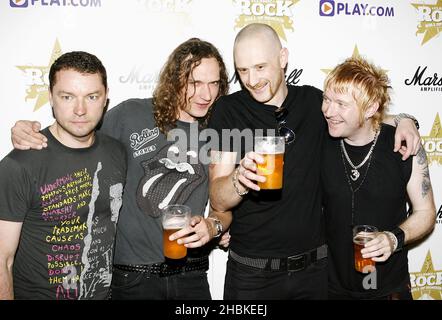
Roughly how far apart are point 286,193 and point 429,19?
7.72ft

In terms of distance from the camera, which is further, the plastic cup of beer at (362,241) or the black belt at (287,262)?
the black belt at (287,262)

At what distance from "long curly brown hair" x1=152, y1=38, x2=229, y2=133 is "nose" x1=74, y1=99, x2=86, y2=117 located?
1.90ft

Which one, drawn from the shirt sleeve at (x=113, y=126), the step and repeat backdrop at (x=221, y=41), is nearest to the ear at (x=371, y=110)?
the step and repeat backdrop at (x=221, y=41)

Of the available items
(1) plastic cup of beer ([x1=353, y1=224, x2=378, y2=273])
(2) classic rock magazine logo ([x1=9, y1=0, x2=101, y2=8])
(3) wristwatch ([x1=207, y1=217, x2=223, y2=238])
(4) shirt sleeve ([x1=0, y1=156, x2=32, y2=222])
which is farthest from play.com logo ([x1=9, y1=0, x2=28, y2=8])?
(1) plastic cup of beer ([x1=353, y1=224, x2=378, y2=273])

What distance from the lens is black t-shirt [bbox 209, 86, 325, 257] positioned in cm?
248

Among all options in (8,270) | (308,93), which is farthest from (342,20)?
(8,270)

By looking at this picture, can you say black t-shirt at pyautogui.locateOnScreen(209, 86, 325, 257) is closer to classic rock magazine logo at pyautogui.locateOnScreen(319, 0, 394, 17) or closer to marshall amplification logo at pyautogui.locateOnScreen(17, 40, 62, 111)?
classic rock magazine logo at pyautogui.locateOnScreen(319, 0, 394, 17)

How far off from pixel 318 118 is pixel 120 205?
4.60ft

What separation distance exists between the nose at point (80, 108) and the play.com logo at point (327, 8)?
2232 mm

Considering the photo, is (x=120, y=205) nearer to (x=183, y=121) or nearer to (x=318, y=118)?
(x=183, y=121)

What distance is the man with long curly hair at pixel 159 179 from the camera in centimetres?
263

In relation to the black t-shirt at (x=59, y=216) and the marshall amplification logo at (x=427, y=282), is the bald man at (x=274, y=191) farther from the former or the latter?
the marshall amplification logo at (x=427, y=282)

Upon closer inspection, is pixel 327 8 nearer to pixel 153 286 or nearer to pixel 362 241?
pixel 362 241
